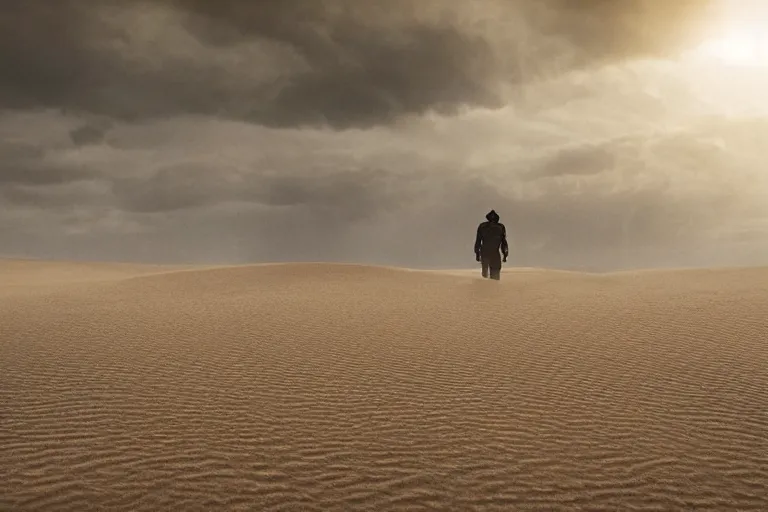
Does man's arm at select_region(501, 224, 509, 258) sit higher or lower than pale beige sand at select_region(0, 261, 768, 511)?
higher

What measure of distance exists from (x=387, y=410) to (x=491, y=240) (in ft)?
49.2

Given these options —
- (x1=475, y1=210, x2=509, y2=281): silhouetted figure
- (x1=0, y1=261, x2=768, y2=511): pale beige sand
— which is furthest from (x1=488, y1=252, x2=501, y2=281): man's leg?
(x1=0, y1=261, x2=768, y2=511): pale beige sand

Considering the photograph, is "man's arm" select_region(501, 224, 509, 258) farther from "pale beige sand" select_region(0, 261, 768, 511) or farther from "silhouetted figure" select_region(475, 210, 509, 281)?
"pale beige sand" select_region(0, 261, 768, 511)

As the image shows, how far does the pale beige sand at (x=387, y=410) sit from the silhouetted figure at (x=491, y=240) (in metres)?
6.41

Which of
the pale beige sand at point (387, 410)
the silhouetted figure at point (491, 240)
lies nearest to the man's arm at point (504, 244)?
the silhouetted figure at point (491, 240)

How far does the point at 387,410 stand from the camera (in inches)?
294

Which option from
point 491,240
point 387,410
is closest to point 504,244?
point 491,240

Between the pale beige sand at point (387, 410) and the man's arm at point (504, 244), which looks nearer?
the pale beige sand at point (387, 410)

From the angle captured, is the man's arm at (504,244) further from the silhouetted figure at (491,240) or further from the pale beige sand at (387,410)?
the pale beige sand at (387,410)

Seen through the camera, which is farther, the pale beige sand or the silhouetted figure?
the silhouetted figure

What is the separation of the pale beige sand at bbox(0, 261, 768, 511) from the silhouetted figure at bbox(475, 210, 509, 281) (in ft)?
21.0

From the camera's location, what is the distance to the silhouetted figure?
21484 mm

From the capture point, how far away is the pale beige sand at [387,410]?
17.5ft

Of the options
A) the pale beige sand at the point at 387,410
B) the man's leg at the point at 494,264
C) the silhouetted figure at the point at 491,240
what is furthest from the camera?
the man's leg at the point at 494,264
